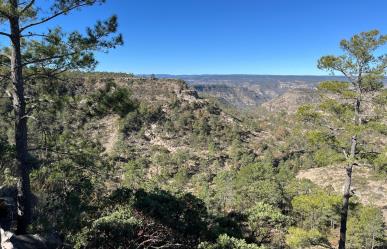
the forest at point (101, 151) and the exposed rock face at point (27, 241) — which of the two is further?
the forest at point (101, 151)

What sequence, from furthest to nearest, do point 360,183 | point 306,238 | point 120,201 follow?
point 360,183, point 120,201, point 306,238

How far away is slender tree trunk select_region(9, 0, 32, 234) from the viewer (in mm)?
8570

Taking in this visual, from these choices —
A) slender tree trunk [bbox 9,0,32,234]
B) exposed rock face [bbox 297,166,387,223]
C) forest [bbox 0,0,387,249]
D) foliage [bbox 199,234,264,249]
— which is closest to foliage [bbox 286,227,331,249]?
forest [bbox 0,0,387,249]

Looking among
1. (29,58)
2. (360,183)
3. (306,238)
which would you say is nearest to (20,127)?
(29,58)

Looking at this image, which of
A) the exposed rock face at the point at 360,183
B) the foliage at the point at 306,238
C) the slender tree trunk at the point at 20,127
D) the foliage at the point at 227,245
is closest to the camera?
the slender tree trunk at the point at 20,127

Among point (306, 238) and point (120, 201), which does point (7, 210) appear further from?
point (306, 238)

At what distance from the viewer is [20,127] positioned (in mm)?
8758

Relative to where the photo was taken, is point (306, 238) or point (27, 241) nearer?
point (27, 241)

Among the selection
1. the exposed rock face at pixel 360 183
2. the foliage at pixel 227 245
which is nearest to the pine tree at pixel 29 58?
the foliage at pixel 227 245

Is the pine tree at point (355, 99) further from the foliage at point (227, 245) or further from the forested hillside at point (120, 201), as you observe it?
the foliage at point (227, 245)

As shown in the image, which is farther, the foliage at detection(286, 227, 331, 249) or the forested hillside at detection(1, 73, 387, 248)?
the foliage at detection(286, 227, 331, 249)

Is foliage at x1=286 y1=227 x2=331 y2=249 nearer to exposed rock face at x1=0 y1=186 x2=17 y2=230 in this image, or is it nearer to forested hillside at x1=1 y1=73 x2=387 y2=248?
forested hillside at x1=1 y1=73 x2=387 y2=248

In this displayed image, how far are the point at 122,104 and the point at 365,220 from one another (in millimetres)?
31138

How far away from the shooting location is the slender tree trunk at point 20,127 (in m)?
8.57
